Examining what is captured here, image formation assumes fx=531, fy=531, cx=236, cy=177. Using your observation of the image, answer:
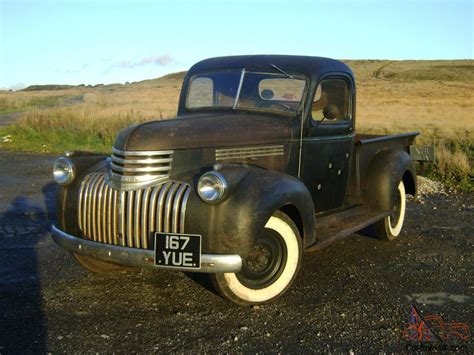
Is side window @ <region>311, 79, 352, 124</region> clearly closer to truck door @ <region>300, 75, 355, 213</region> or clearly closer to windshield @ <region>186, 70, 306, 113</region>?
truck door @ <region>300, 75, 355, 213</region>

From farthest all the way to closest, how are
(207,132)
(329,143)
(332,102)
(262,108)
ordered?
(332,102) < (329,143) < (262,108) < (207,132)

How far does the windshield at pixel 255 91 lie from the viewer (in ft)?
16.7

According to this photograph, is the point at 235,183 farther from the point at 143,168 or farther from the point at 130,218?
the point at 130,218

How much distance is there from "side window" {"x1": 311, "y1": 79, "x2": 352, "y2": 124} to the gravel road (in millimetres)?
1441

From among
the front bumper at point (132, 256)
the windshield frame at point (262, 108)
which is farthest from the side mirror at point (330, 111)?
the front bumper at point (132, 256)

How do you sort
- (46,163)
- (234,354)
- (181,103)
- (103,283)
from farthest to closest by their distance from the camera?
(46,163)
(181,103)
(103,283)
(234,354)

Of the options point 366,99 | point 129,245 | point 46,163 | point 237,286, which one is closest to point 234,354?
point 237,286

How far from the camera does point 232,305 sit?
4.12m

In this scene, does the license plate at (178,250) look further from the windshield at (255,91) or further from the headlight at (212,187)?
the windshield at (255,91)

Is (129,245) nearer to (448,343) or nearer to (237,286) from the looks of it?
(237,286)

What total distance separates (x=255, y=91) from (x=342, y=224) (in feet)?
5.04

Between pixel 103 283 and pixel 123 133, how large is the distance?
1394 mm

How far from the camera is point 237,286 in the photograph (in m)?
3.93
